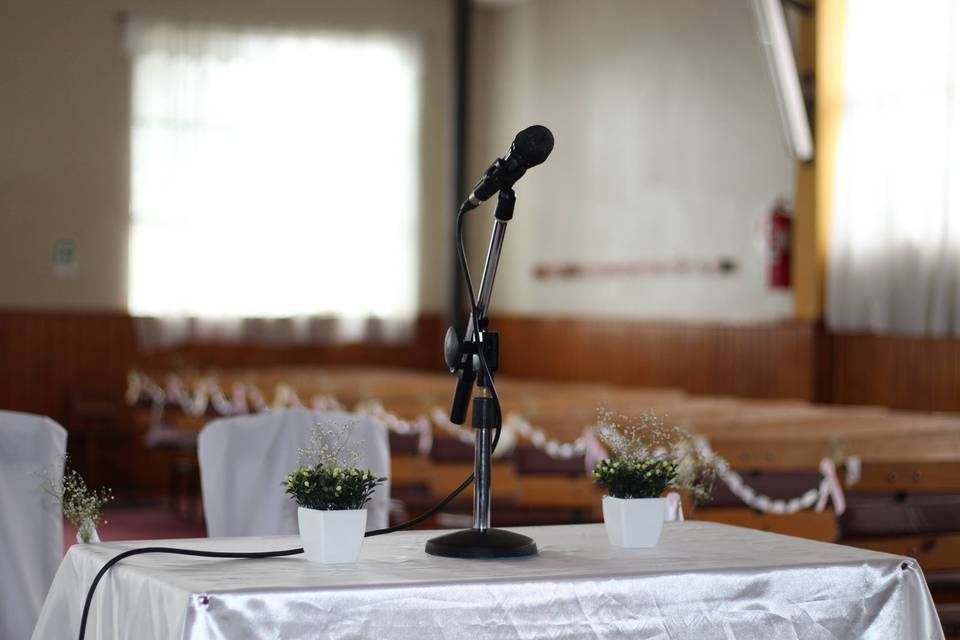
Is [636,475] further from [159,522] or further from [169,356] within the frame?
[169,356]

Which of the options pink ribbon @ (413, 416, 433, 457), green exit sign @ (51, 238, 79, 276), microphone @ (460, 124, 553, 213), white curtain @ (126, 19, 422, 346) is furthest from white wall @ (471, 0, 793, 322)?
microphone @ (460, 124, 553, 213)

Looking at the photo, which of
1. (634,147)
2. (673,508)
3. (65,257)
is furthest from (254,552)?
(65,257)

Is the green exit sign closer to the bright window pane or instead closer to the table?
the bright window pane

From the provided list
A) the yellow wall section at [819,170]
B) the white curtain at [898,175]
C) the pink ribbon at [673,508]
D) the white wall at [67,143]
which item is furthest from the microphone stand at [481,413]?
the white wall at [67,143]

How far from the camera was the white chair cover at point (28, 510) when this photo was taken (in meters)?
2.99

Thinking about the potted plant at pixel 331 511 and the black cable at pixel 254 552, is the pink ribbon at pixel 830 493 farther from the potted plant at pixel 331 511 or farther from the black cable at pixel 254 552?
the potted plant at pixel 331 511

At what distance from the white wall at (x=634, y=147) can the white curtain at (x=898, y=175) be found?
28.0 inches

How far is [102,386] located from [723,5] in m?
5.29

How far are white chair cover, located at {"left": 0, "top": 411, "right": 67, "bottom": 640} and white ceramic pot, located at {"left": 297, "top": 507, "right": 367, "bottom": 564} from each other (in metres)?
0.98

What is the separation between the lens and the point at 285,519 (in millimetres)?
3350

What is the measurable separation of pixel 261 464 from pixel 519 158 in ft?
4.58

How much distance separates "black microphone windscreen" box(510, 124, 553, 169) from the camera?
2188mm

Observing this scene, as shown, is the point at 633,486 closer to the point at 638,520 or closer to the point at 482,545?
the point at 638,520

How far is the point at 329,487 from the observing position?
2244mm
